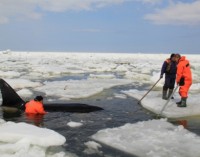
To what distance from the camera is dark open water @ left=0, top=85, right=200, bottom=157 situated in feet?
23.9

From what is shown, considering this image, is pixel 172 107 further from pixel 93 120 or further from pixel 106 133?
pixel 106 133

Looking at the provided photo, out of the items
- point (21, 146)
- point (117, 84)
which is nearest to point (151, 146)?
point (21, 146)

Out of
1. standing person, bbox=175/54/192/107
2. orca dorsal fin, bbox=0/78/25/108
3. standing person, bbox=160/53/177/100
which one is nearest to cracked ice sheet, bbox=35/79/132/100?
orca dorsal fin, bbox=0/78/25/108

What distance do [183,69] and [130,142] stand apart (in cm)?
394

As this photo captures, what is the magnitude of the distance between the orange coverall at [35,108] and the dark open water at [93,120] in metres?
0.29

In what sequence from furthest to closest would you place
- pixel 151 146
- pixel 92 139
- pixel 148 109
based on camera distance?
pixel 148 109 < pixel 92 139 < pixel 151 146

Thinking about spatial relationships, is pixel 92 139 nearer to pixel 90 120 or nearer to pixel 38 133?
pixel 38 133

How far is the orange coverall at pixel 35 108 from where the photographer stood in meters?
10.4

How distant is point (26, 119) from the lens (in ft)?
32.2

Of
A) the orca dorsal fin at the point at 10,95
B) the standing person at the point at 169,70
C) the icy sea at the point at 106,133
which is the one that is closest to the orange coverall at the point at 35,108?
the icy sea at the point at 106,133

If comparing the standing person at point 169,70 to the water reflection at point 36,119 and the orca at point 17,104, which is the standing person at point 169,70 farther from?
the water reflection at point 36,119

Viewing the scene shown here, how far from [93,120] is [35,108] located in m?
1.87

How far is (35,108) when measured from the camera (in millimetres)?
10430

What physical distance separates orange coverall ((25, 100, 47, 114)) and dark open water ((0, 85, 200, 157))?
11.5 inches
